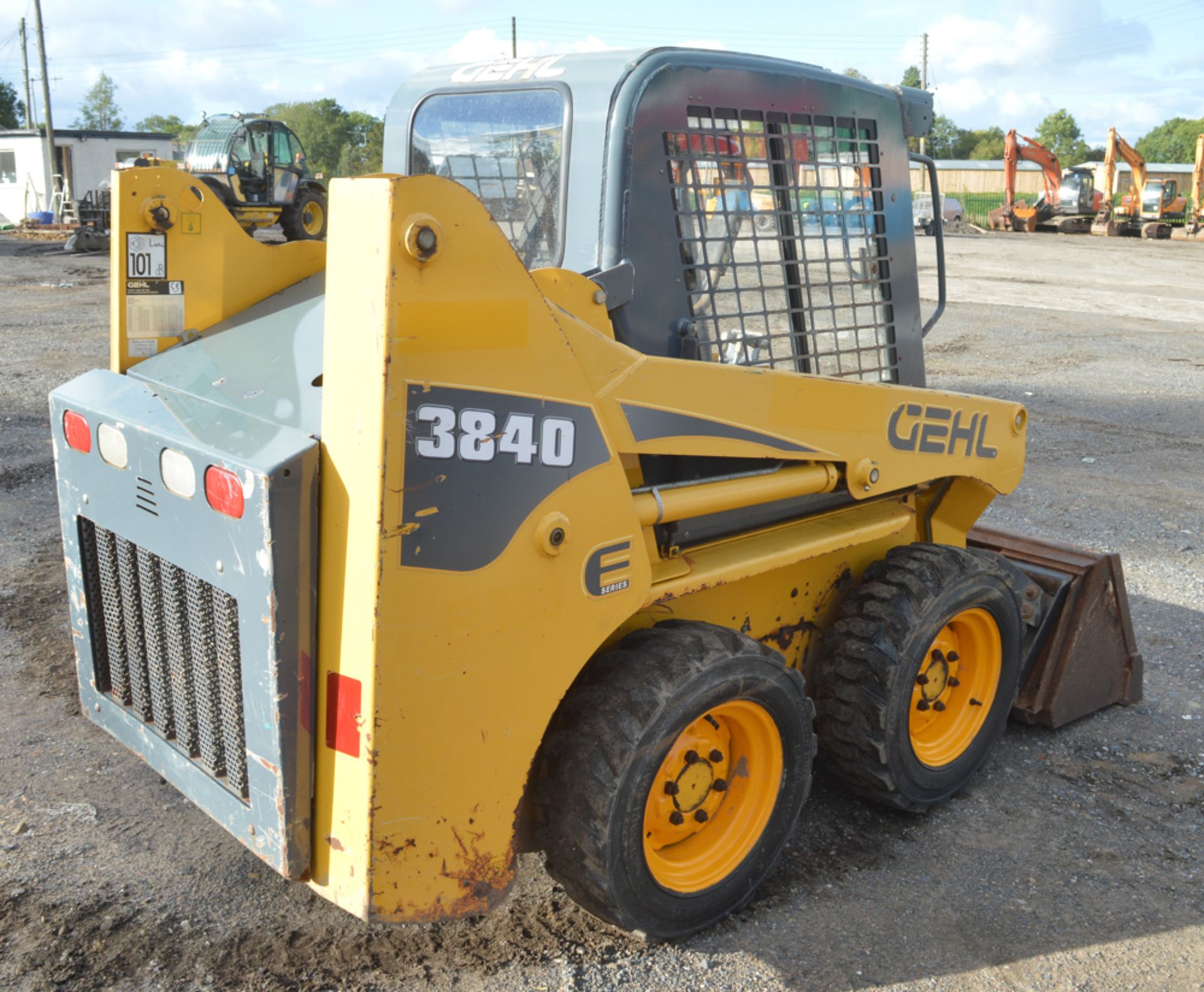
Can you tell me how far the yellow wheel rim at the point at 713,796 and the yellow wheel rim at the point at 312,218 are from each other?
21686 mm

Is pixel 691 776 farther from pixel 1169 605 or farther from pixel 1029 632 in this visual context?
pixel 1169 605

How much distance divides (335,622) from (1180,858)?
2811 millimetres

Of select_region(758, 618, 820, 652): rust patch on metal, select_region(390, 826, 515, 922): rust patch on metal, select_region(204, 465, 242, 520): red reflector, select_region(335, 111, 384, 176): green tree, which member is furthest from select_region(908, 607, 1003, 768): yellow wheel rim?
select_region(335, 111, 384, 176): green tree

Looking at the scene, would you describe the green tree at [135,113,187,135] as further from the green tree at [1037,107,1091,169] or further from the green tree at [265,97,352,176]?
the green tree at [1037,107,1091,169]

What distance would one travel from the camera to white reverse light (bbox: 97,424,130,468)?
2.76 m

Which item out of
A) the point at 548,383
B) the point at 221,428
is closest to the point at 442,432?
the point at 548,383

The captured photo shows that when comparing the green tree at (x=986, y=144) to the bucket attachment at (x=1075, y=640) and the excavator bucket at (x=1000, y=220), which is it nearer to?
the excavator bucket at (x=1000, y=220)

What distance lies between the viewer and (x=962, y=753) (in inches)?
151

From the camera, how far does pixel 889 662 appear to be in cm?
341

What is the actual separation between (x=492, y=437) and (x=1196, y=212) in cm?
3854

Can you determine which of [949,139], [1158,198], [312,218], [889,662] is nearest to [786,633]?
[889,662]

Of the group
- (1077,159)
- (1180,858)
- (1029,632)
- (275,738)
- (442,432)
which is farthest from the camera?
(1077,159)

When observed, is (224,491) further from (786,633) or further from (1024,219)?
(1024,219)

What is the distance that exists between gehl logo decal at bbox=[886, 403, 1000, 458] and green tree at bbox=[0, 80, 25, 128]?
71.9 metres
